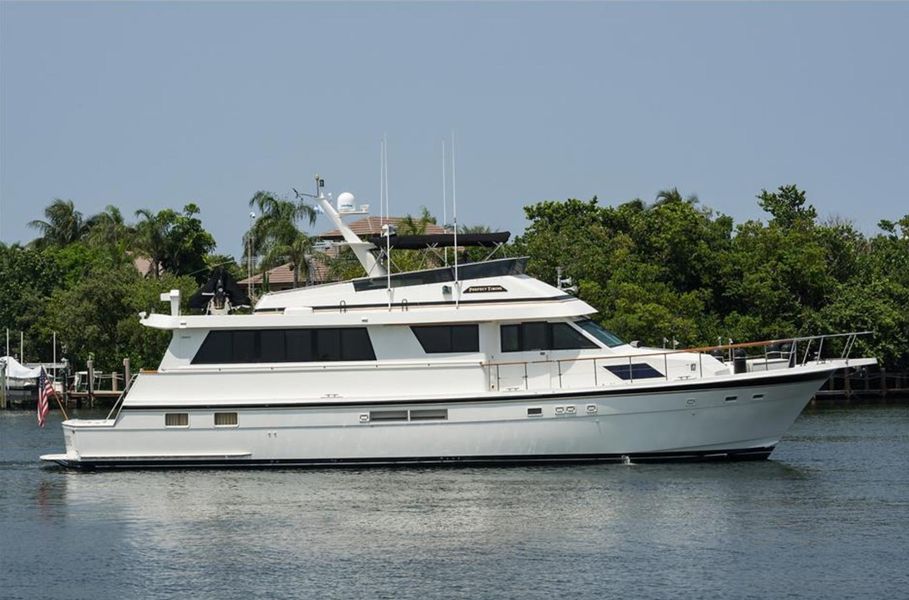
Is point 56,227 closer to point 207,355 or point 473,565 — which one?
point 207,355

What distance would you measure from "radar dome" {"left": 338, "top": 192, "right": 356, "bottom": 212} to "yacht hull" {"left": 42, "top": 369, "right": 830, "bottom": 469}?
187 inches

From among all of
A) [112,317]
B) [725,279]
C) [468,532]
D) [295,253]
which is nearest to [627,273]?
[725,279]

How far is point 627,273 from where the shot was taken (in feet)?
175

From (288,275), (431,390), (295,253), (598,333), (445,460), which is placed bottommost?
(445,460)

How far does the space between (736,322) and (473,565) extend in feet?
110

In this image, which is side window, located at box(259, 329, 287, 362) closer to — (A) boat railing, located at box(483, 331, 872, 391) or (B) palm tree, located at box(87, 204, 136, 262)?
(A) boat railing, located at box(483, 331, 872, 391)

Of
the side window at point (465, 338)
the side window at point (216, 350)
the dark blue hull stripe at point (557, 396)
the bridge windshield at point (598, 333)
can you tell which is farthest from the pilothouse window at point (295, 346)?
the bridge windshield at point (598, 333)

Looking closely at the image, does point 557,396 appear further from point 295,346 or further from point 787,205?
point 787,205

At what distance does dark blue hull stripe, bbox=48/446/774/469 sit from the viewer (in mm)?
29078

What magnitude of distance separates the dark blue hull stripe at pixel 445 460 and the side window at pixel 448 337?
2213 mm

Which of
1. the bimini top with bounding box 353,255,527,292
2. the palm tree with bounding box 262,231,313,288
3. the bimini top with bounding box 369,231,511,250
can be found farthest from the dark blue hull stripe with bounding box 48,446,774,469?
the palm tree with bounding box 262,231,313,288

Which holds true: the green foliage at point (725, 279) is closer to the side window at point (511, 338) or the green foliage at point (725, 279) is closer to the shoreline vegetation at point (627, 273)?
the shoreline vegetation at point (627, 273)

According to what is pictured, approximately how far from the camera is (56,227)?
264 ft

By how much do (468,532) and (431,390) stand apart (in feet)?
20.6
